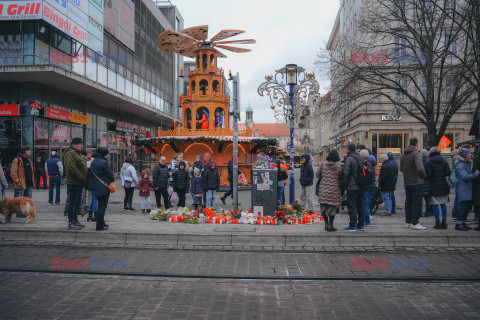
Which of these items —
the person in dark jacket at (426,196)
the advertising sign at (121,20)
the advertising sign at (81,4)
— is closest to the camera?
the person in dark jacket at (426,196)

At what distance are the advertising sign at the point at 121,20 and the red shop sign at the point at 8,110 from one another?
33.4 feet

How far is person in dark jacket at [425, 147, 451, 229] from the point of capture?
318 inches

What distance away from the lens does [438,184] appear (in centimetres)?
811

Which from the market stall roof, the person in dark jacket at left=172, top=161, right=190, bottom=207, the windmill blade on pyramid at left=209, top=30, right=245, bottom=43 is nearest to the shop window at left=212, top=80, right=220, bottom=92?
the windmill blade on pyramid at left=209, top=30, right=245, bottom=43

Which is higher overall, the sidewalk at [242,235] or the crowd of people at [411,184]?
the crowd of people at [411,184]

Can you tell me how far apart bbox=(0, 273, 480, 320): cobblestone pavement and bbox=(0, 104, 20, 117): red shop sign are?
17358 millimetres

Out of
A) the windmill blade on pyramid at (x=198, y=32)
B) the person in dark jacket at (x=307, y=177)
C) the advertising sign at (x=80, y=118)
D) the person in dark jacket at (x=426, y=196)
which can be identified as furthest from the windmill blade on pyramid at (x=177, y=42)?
the person in dark jacket at (x=426, y=196)

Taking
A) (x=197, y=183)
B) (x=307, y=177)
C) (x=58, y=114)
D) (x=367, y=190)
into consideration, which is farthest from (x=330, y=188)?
Result: (x=58, y=114)

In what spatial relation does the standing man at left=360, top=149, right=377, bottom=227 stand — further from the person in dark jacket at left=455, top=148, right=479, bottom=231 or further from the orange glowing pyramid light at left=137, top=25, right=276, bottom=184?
the orange glowing pyramid light at left=137, top=25, right=276, bottom=184

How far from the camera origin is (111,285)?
16.3 ft

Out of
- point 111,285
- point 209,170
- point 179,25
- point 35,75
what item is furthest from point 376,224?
point 179,25

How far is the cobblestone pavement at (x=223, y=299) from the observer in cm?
397

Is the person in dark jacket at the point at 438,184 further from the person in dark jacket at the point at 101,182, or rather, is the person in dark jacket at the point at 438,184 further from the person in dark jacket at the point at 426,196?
the person in dark jacket at the point at 101,182

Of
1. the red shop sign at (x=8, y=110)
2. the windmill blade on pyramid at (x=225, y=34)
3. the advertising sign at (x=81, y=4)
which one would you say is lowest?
the red shop sign at (x=8, y=110)
